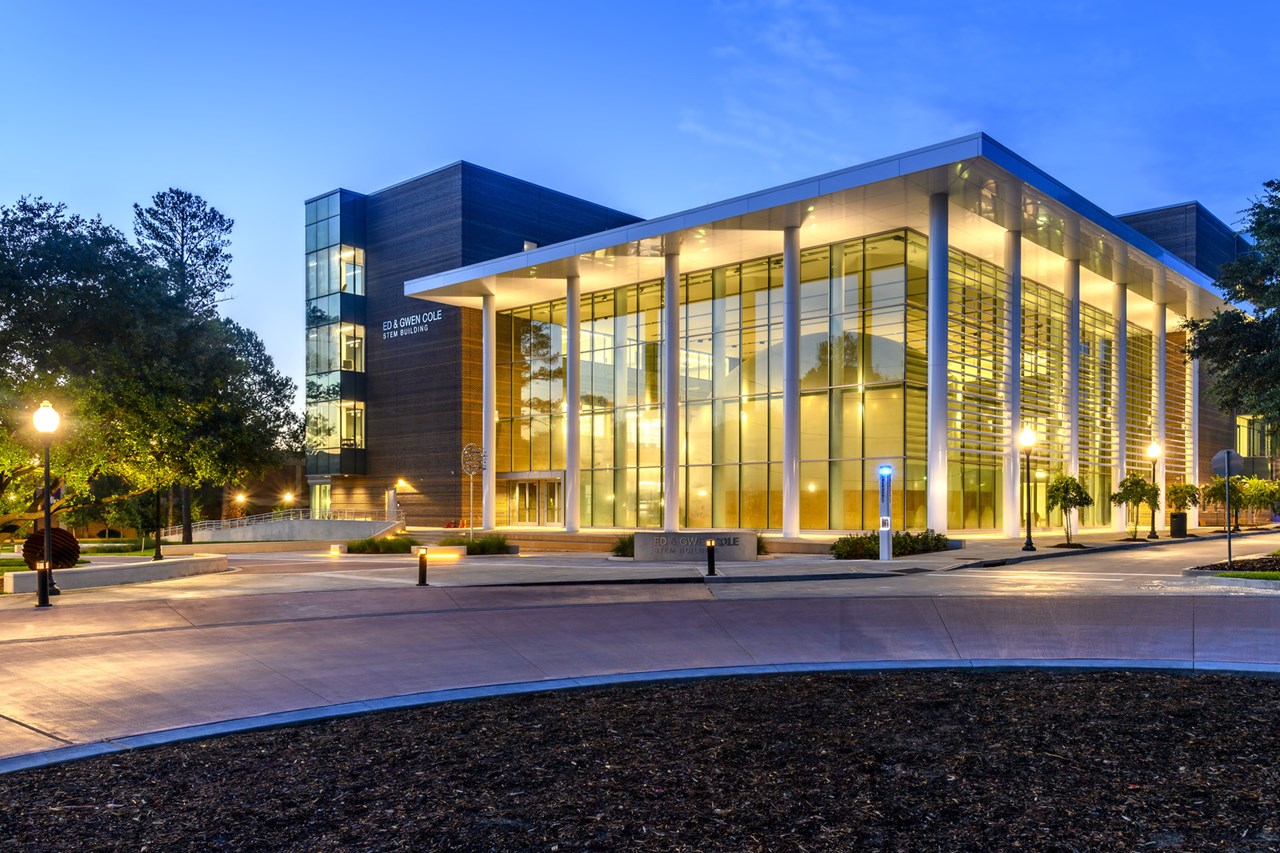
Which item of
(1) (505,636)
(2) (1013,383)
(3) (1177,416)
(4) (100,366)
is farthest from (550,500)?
(1) (505,636)

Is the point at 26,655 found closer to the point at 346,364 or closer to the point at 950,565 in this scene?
the point at 950,565

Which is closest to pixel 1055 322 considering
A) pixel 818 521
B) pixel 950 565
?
pixel 818 521

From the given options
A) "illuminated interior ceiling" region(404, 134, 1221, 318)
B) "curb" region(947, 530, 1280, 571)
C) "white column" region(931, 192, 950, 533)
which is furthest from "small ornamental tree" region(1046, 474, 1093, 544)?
"illuminated interior ceiling" region(404, 134, 1221, 318)

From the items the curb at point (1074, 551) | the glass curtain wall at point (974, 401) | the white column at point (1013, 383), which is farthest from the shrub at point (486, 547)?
the white column at point (1013, 383)

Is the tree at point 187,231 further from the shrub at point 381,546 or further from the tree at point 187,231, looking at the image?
the shrub at point 381,546

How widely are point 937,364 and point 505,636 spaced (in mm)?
22989

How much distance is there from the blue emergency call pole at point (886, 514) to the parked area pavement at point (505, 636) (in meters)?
6.23

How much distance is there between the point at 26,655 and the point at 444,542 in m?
27.1

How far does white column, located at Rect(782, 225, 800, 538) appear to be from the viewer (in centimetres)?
3466

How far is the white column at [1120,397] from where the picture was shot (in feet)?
144

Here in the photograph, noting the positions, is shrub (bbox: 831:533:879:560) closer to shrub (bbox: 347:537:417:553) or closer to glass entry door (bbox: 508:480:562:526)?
shrub (bbox: 347:537:417:553)

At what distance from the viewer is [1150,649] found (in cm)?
1123

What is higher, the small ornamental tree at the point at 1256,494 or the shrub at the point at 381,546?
the small ornamental tree at the point at 1256,494

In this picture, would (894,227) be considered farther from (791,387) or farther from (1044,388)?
(1044,388)
